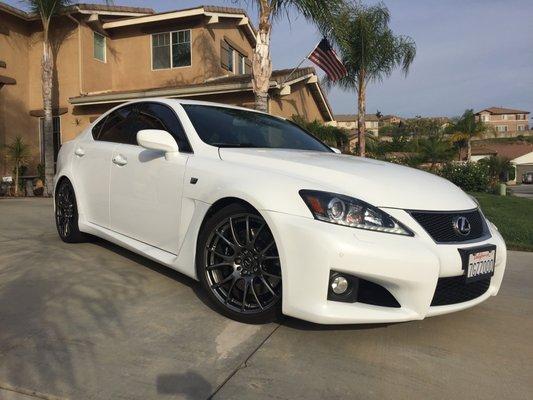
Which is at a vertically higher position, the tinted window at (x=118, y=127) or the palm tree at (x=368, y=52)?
the palm tree at (x=368, y=52)

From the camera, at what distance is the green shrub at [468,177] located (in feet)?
60.1

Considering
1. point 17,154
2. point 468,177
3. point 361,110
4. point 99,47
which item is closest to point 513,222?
point 468,177

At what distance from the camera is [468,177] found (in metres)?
18.3

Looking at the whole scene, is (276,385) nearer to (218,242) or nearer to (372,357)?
(372,357)

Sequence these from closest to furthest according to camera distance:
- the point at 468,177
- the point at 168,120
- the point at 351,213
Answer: the point at 351,213, the point at 168,120, the point at 468,177

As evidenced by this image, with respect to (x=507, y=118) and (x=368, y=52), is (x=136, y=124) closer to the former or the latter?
(x=368, y=52)

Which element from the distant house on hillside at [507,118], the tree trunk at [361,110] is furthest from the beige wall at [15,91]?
the distant house on hillside at [507,118]

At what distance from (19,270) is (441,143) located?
21.1m

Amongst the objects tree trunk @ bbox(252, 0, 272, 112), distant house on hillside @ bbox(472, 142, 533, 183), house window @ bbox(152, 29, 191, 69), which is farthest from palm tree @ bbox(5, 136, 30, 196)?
distant house on hillside @ bbox(472, 142, 533, 183)

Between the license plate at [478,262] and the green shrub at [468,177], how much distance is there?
1576 centimetres

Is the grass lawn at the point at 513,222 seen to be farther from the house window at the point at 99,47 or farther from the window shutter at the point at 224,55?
the house window at the point at 99,47

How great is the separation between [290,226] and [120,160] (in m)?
2.10

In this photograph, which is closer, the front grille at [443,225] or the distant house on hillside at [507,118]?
the front grille at [443,225]

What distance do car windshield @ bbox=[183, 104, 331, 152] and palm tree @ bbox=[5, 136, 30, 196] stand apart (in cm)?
1241
